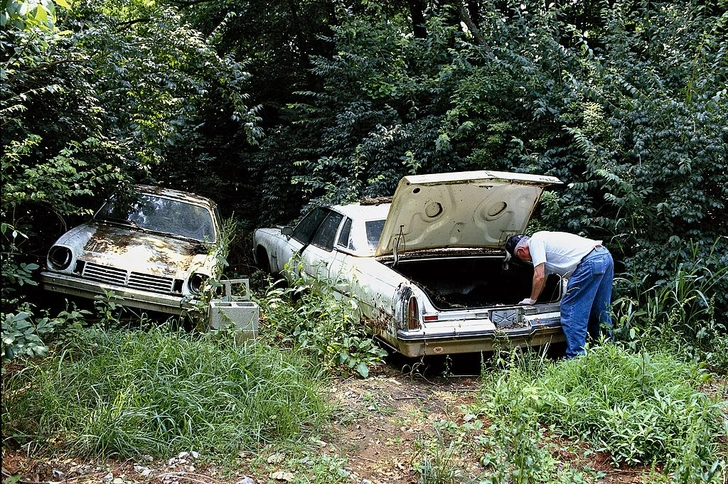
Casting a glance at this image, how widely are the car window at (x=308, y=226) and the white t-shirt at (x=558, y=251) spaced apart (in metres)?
2.78

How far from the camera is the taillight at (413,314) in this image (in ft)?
18.0

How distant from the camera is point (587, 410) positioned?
4.54 metres

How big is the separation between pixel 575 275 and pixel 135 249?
4.49 m

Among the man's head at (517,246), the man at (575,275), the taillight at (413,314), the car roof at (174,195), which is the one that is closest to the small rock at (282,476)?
the taillight at (413,314)

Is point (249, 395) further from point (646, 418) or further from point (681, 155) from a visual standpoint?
point (681, 155)

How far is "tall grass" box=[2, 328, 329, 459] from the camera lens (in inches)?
156

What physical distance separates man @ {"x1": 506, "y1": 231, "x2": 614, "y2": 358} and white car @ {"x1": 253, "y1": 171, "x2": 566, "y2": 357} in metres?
0.15

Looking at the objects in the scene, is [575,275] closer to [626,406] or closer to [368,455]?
[626,406]

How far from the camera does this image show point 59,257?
658cm

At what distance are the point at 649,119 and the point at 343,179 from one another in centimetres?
458

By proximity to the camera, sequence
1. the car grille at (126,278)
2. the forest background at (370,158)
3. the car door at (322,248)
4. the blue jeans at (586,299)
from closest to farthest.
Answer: the forest background at (370,158), the blue jeans at (586,299), the car grille at (126,278), the car door at (322,248)

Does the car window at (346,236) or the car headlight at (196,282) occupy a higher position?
the car window at (346,236)

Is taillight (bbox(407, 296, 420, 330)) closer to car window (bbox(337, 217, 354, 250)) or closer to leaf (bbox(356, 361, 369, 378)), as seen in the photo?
leaf (bbox(356, 361, 369, 378))

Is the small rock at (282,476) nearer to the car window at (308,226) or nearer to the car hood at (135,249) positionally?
the car hood at (135,249)
